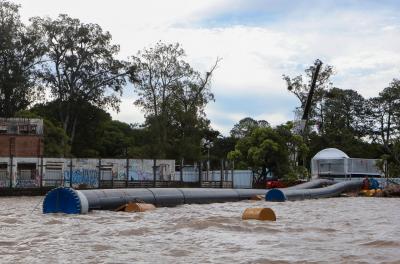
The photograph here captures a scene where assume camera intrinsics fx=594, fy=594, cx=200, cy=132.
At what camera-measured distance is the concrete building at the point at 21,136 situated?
5016cm

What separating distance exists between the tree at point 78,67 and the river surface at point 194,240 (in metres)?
42.6

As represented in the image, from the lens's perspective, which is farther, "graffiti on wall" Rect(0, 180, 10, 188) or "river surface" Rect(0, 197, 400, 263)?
"graffiti on wall" Rect(0, 180, 10, 188)

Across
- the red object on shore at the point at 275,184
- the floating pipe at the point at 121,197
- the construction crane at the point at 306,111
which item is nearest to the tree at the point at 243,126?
the construction crane at the point at 306,111

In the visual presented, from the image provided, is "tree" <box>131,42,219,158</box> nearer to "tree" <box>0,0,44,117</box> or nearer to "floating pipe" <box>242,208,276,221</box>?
"tree" <box>0,0,44,117</box>

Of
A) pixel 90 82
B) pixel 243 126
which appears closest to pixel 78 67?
pixel 90 82

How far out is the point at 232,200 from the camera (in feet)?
87.6

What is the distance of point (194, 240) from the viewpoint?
10867 mm

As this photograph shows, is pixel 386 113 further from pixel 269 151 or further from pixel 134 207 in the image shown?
pixel 134 207

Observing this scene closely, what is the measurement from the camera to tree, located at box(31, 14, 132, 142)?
5644cm

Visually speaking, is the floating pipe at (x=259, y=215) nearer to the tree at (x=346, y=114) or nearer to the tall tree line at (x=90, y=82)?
the tall tree line at (x=90, y=82)

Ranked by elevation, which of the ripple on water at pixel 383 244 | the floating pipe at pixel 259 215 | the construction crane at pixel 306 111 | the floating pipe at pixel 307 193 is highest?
the construction crane at pixel 306 111

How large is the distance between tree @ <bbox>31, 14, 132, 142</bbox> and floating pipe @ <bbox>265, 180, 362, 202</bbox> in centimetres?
2763

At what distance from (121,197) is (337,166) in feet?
111

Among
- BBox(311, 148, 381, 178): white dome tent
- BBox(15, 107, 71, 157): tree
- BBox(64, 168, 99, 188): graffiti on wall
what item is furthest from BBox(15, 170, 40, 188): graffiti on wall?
BBox(311, 148, 381, 178): white dome tent
